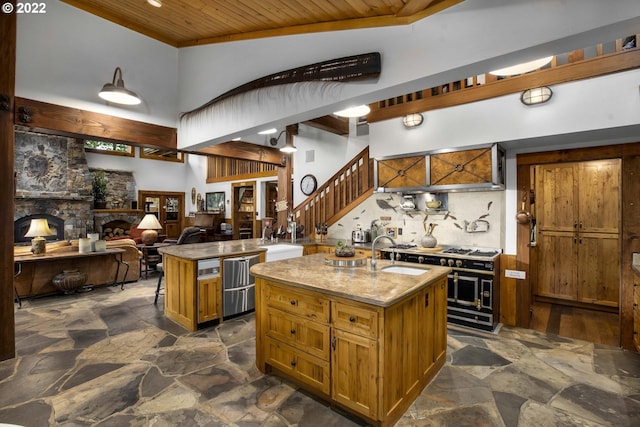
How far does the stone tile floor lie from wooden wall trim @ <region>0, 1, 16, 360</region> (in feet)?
1.14

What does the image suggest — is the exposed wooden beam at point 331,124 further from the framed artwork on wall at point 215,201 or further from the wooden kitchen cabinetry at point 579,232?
the framed artwork on wall at point 215,201

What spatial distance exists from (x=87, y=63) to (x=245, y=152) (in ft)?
8.21

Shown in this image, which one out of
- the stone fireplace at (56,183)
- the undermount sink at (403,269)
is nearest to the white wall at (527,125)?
the undermount sink at (403,269)

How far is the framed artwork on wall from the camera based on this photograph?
10.7 m

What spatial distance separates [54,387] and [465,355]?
3602 mm

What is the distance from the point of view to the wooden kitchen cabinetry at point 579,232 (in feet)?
14.4

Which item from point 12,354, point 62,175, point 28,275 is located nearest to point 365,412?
point 12,354

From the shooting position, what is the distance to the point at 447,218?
4.37 meters

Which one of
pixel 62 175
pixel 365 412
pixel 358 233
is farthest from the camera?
pixel 62 175

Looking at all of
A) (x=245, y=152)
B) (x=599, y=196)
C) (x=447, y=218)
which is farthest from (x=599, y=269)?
(x=245, y=152)

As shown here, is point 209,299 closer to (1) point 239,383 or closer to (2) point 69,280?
(1) point 239,383

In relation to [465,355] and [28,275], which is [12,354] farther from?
[465,355]

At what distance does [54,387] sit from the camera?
97.0 inches

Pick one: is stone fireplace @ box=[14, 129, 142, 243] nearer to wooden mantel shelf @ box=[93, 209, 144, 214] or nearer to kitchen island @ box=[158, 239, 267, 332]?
wooden mantel shelf @ box=[93, 209, 144, 214]
